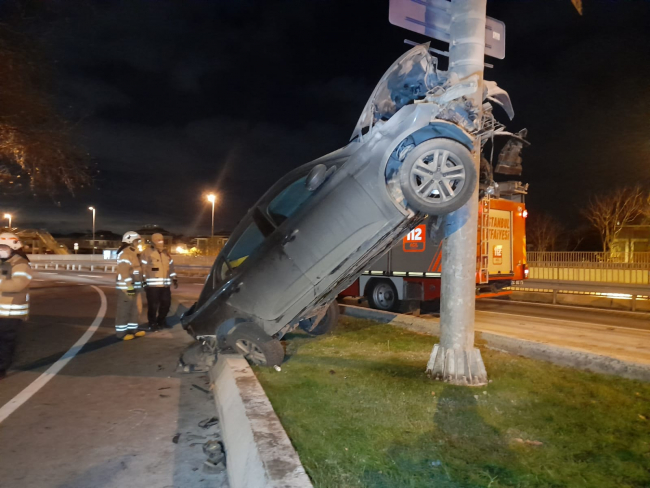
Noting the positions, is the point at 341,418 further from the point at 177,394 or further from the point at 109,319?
the point at 109,319

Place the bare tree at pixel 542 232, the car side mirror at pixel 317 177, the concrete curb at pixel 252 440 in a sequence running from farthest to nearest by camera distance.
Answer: the bare tree at pixel 542 232, the car side mirror at pixel 317 177, the concrete curb at pixel 252 440

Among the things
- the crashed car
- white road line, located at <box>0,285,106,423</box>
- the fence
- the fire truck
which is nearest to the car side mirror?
the crashed car

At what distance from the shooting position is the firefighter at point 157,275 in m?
8.68

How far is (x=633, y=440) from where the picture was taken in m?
3.46

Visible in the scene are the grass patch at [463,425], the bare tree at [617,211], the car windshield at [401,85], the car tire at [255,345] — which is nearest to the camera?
the grass patch at [463,425]

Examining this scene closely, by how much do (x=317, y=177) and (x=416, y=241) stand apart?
21.3ft

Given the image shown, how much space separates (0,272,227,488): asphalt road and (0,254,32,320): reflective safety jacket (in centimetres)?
77

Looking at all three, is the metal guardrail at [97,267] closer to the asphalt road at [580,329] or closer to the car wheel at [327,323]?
the asphalt road at [580,329]

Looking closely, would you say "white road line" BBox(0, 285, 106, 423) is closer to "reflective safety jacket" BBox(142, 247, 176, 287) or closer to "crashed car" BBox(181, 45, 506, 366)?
"reflective safety jacket" BBox(142, 247, 176, 287)

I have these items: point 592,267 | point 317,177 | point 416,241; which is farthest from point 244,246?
point 592,267

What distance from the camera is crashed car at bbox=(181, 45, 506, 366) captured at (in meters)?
4.43

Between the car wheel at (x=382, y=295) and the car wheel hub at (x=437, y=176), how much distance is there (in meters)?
7.27

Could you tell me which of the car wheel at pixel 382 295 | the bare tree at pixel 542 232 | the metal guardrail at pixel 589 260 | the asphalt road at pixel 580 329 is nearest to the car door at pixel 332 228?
the asphalt road at pixel 580 329

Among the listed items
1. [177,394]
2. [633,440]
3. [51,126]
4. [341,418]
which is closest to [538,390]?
[633,440]
